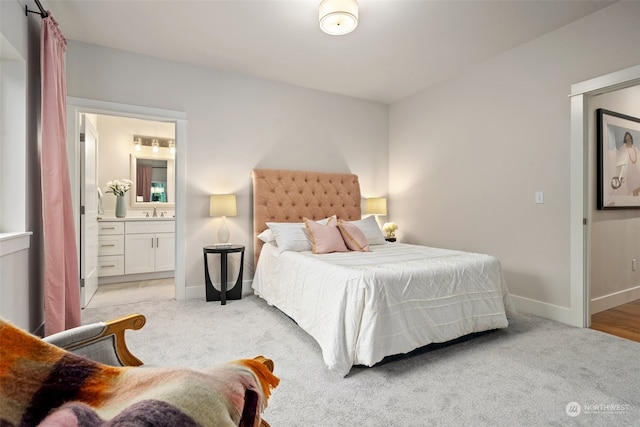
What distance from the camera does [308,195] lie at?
4.00 meters

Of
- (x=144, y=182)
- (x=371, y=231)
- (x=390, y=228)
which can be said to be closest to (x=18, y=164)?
(x=371, y=231)

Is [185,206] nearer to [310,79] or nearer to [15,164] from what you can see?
[15,164]

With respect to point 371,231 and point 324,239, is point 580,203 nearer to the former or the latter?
point 371,231

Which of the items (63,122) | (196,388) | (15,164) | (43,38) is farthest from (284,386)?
(43,38)

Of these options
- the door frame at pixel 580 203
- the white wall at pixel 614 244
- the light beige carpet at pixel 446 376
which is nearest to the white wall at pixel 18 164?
the light beige carpet at pixel 446 376

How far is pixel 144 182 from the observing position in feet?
17.0

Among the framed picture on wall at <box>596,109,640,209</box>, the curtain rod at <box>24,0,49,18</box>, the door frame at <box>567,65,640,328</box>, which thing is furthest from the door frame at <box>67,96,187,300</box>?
the framed picture on wall at <box>596,109,640,209</box>

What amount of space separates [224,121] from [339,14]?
1.95 meters

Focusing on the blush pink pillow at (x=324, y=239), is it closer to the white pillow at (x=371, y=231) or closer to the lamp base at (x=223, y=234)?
the white pillow at (x=371, y=231)

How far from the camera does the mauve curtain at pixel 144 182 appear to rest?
16.8 ft

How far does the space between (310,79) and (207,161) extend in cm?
158

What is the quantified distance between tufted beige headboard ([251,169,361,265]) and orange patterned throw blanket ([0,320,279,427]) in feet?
9.61

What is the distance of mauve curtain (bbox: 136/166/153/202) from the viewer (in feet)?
16.8

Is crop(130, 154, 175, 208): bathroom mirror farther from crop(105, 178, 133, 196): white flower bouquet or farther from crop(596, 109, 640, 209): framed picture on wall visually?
crop(596, 109, 640, 209): framed picture on wall
